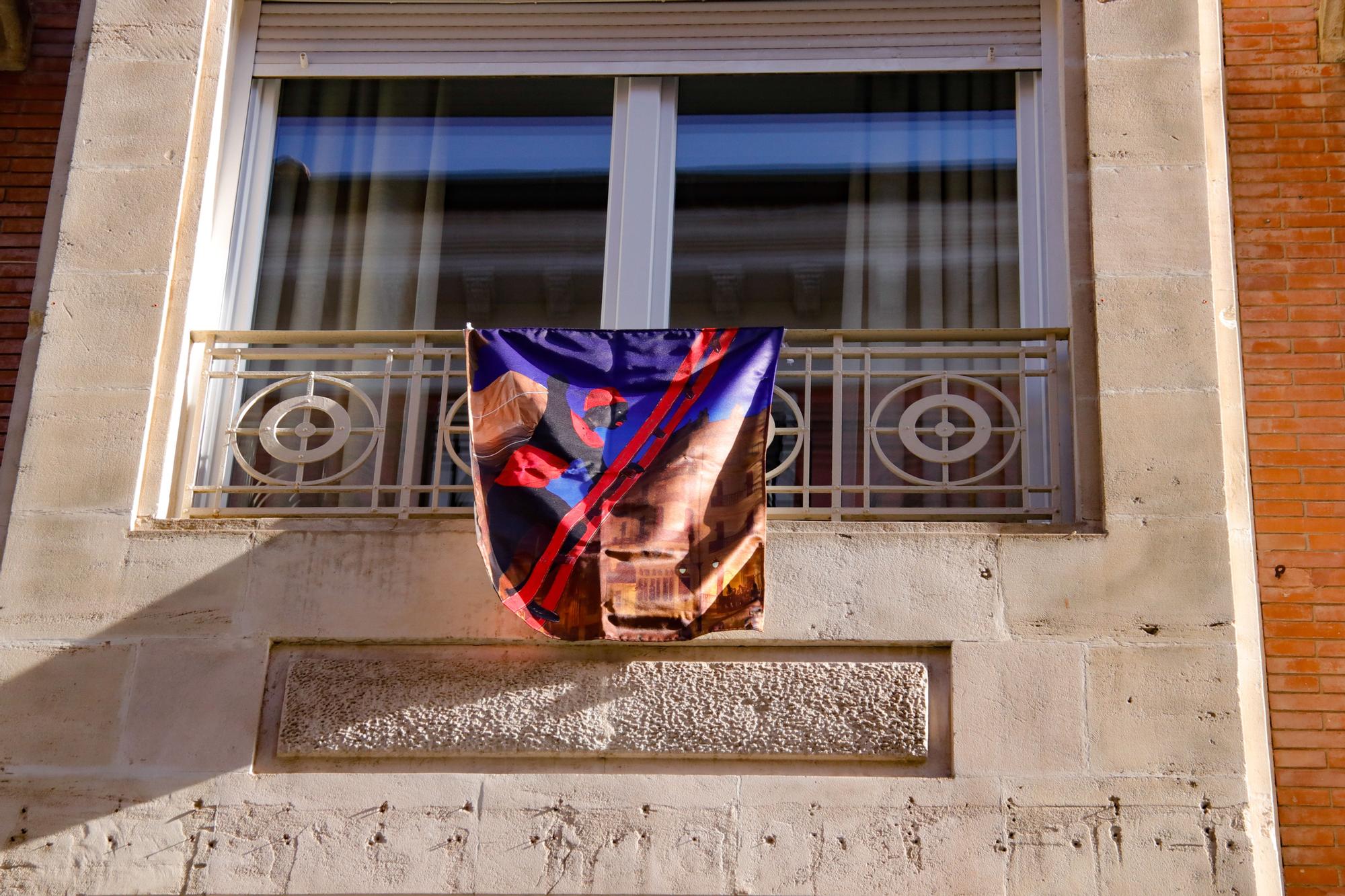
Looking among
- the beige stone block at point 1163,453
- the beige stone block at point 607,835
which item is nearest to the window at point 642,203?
the beige stone block at point 1163,453

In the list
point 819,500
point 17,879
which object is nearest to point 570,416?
point 819,500

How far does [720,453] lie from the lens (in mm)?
5555

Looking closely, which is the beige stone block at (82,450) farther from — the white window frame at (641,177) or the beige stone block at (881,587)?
the beige stone block at (881,587)

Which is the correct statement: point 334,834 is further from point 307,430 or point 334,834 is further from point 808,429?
point 808,429

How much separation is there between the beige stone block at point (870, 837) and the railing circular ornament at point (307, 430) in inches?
81.5

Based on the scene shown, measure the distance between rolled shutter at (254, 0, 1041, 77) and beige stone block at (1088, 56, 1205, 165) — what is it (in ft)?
2.07

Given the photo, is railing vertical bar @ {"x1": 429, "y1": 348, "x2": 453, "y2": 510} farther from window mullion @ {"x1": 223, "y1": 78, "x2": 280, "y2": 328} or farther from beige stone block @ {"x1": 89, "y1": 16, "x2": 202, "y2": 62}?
beige stone block @ {"x1": 89, "y1": 16, "x2": 202, "y2": 62}

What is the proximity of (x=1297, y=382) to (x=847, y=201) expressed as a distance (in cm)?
209

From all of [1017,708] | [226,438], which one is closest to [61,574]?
[226,438]

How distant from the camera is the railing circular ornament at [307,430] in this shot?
5.96m

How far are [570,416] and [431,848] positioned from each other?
1.66 meters

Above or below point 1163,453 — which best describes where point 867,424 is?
above

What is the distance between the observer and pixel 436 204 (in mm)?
6941

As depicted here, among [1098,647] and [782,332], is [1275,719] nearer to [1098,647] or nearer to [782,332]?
[1098,647]
